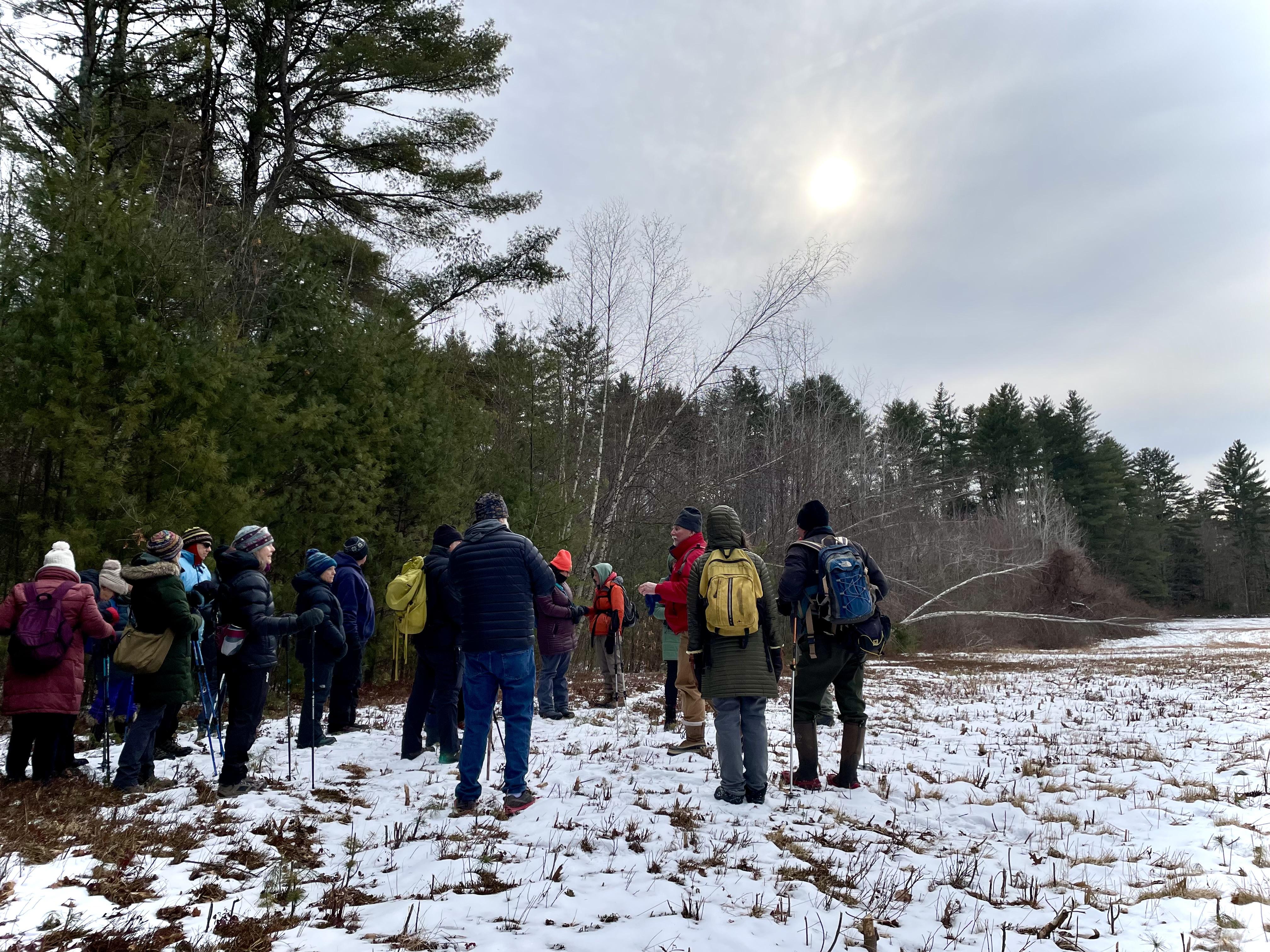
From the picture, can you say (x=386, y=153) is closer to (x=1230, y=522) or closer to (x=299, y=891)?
(x=299, y=891)

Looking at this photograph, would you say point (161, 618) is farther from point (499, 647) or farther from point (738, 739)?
point (738, 739)

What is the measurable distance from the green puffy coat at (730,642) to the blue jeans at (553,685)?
12.7 ft

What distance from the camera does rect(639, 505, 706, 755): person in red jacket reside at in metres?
7.08

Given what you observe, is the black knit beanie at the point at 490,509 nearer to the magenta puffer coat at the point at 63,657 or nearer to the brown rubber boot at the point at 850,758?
the magenta puffer coat at the point at 63,657

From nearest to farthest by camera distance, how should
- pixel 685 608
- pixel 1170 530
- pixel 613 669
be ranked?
1. pixel 685 608
2. pixel 613 669
3. pixel 1170 530

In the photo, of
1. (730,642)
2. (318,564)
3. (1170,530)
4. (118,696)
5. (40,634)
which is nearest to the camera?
(40,634)

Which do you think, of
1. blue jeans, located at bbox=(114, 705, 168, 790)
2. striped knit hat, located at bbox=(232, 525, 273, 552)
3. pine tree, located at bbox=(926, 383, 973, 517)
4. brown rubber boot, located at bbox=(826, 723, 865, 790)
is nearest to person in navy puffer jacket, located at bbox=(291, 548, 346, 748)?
striped knit hat, located at bbox=(232, 525, 273, 552)

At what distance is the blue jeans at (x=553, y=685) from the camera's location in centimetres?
934

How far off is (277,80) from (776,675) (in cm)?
1469

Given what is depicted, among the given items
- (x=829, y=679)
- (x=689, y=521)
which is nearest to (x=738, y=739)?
(x=829, y=679)

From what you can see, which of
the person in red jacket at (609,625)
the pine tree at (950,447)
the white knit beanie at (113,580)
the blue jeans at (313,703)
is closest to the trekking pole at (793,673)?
the person in red jacket at (609,625)

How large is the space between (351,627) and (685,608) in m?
3.61

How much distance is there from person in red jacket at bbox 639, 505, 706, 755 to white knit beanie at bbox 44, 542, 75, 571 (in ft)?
16.5

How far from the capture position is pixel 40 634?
5.57 m
